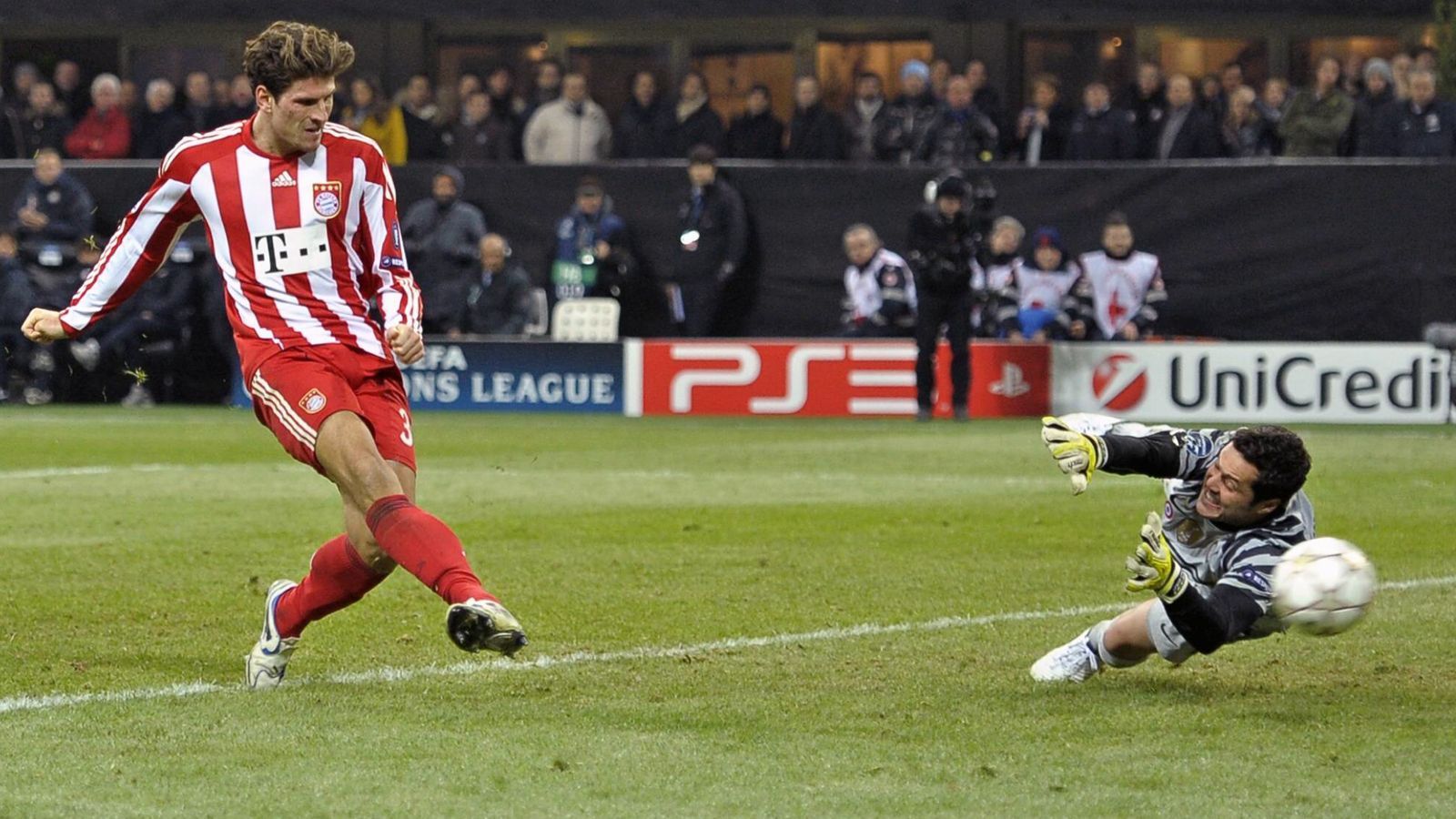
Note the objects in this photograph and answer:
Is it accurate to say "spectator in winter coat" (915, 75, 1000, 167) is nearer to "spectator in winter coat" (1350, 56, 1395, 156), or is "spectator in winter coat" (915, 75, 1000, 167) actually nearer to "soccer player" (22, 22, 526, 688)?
"spectator in winter coat" (1350, 56, 1395, 156)

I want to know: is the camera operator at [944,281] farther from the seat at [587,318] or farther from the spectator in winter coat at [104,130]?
the spectator in winter coat at [104,130]

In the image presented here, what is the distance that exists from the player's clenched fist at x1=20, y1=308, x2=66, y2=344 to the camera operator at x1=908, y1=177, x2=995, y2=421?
12.6 metres

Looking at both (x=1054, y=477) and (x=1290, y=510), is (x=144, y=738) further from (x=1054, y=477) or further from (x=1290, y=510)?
(x=1054, y=477)

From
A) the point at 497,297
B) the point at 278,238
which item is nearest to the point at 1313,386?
the point at 497,297

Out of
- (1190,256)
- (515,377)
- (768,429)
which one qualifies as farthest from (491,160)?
(1190,256)

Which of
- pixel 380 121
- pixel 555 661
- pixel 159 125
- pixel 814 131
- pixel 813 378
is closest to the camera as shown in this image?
pixel 555 661

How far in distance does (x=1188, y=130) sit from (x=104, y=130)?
10.6 meters

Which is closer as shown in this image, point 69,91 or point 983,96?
point 983,96

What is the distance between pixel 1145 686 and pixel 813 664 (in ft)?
3.35

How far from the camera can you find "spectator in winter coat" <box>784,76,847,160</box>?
21094 millimetres

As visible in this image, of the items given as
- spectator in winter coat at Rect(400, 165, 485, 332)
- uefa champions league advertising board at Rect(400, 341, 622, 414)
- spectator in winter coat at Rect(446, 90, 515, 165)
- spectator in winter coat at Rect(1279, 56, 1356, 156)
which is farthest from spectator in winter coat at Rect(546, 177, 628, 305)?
spectator in winter coat at Rect(1279, 56, 1356, 156)

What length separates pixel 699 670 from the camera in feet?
22.2

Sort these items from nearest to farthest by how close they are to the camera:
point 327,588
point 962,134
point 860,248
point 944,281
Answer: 1. point 327,588
2. point 944,281
3. point 860,248
4. point 962,134

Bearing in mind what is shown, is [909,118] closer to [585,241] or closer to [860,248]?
[860,248]
